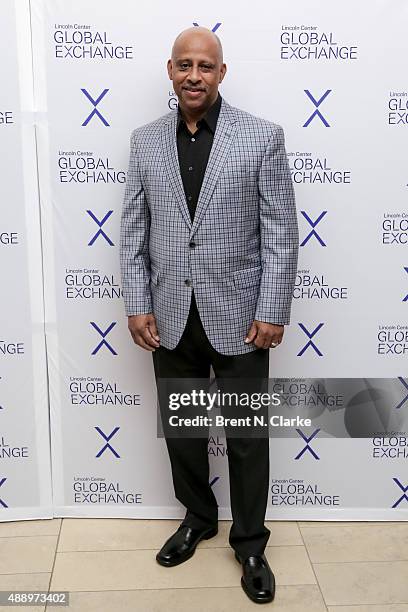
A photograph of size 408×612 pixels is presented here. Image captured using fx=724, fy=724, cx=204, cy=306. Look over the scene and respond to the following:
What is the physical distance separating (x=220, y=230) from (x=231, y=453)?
2.55 ft

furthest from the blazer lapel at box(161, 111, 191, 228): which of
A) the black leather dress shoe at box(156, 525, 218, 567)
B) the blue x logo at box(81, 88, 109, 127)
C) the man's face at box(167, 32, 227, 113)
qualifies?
the black leather dress shoe at box(156, 525, 218, 567)

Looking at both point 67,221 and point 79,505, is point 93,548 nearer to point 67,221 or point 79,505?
point 79,505

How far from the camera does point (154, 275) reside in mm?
2436

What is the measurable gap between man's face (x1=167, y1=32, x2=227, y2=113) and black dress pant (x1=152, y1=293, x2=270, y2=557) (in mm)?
630

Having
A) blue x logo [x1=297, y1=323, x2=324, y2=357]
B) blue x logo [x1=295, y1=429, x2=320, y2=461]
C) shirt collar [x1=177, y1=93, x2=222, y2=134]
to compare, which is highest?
shirt collar [x1=177, y1=93, x2=222, y2=134]

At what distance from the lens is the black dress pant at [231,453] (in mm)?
2404

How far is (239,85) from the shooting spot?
2531 mm

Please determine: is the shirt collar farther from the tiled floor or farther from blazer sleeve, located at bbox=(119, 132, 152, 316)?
the tiled floor

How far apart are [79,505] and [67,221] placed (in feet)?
3.75

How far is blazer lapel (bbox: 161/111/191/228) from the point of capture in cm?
229

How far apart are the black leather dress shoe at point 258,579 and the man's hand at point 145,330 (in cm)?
81

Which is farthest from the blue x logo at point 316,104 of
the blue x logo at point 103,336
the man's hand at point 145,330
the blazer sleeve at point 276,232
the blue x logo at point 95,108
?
the blue x logo at point 103,336

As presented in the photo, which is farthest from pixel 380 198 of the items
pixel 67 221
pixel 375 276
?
pixel 67 221

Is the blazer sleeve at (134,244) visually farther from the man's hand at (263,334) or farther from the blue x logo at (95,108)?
the man's hand at (263,334)
